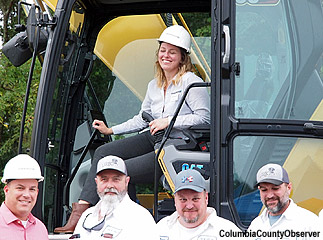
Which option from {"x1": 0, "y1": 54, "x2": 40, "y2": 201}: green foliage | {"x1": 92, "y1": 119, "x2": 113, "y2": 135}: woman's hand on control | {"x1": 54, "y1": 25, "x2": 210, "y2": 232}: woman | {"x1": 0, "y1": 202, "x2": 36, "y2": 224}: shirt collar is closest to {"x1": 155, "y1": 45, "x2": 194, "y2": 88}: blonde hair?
{"x1": 54, "y1": 25, "x2": 210, "y2": 232}: woman

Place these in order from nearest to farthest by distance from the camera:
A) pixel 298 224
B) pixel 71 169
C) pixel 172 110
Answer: pixel 298 224 < pixel 172 110 < pixel 71 169

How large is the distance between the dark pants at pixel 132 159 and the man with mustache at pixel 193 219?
3.56 ft

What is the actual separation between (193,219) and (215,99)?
3.07 feet

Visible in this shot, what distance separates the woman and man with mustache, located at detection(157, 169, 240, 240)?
3.57ft

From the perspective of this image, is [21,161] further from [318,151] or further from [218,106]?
[318,151]

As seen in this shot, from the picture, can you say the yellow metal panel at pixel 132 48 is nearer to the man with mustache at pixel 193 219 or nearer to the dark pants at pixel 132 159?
the dark pants at pixel 132 159

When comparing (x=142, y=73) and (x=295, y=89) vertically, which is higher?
(x=142, y=73)

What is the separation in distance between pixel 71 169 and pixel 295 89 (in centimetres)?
226

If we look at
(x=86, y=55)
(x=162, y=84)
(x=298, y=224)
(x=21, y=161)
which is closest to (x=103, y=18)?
(x=86, y=55)

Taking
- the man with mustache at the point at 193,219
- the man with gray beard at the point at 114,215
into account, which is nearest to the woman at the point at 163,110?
the man with gray beard at the point at 114,215

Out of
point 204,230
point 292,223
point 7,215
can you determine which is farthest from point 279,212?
point 7,215

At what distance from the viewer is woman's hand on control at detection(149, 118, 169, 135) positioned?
16.6ft

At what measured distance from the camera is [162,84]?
5.39m

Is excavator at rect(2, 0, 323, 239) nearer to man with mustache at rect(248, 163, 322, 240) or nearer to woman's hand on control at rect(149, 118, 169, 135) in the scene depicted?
woman's hand on control at rect(149, 118, 169, 135)
